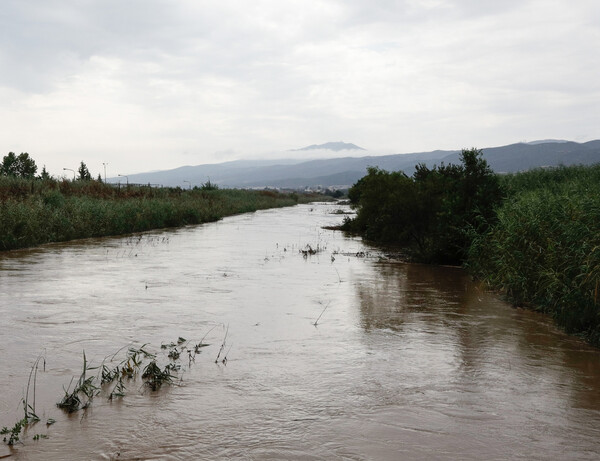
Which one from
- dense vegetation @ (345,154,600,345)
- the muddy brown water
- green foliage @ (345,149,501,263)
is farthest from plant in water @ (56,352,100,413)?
green foliage @ (345,149,501,263)

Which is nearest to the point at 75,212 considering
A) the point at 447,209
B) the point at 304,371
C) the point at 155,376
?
the point at 447,209

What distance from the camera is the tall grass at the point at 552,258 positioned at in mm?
8219

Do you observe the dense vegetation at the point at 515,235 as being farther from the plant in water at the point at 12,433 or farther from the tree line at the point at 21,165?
the tree line at the point at 21,165

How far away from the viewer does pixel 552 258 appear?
9.67 metres

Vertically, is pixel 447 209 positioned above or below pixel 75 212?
below

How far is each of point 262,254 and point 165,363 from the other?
1222cm

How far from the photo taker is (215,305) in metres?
10.4

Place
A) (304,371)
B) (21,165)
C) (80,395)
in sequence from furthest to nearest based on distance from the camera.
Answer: (21,165), (304,371), (80,395)

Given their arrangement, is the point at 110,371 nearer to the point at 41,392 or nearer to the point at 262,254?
the point at 41,392

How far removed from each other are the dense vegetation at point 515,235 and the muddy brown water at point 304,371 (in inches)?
20.9

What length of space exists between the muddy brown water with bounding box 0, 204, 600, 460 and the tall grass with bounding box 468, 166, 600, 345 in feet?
1.44

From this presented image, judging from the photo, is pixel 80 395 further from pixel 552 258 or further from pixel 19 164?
pixel 19 164

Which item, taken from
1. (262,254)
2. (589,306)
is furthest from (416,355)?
(262,254)

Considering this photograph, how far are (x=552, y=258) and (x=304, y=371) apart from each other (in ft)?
17.5
